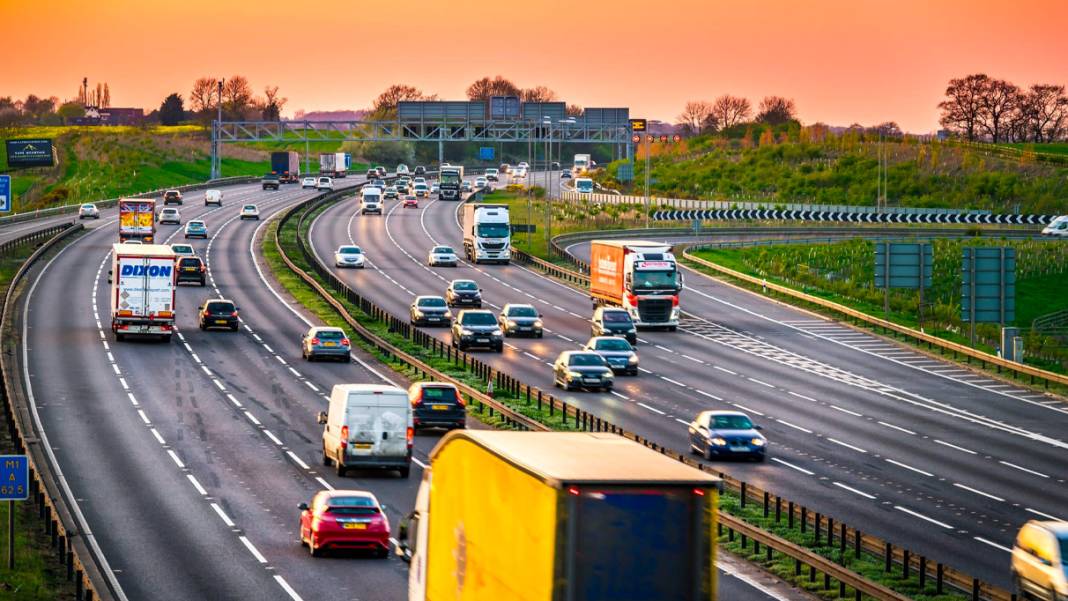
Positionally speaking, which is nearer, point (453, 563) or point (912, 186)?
point (453, 563)

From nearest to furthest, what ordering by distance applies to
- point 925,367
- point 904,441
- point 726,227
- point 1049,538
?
point 1049,538 < point 904,441 < point 925,367 < point 726,227

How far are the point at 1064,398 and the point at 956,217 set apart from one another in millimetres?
82182

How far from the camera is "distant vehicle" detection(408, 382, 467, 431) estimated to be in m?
51.1

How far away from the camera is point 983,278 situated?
7388cm

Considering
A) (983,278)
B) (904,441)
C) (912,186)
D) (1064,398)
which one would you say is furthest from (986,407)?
(912,186)

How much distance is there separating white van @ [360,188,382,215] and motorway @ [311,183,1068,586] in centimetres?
4909

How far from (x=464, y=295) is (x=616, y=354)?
775 inches

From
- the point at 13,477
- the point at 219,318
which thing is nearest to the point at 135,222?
the point at 219,318

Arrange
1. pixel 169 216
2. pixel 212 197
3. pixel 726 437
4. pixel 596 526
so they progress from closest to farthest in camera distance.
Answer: pixel 596 526 → pixel 726 437 → pixel 169 216 → pixel 212 197

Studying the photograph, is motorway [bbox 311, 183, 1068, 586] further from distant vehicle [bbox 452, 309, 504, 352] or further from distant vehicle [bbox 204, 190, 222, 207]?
distant vehicle [bbox 204, 190, 222, 207]

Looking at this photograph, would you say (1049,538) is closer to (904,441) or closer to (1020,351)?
(904,441)

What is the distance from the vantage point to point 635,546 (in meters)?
16.3

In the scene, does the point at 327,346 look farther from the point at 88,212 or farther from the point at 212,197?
the point at 212,197

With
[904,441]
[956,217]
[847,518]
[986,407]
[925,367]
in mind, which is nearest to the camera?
[847,518]
